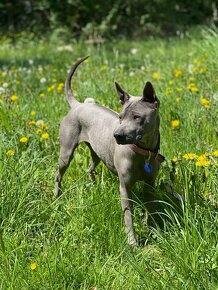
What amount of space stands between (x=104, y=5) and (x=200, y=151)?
30.0 ft

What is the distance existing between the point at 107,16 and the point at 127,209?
976 cm

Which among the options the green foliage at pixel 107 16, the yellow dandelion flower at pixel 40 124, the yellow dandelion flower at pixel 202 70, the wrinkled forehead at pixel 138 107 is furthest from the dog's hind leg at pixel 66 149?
the green foliage at pixel 107 16

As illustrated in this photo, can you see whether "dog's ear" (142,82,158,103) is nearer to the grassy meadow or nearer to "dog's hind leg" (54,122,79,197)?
the grassy meadow

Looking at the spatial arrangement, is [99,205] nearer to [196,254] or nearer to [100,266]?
[100,266]

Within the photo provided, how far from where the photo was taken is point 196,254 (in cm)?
228

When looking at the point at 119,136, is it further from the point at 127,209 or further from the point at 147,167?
the point at 127,209

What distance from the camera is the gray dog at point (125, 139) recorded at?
8.55 ft

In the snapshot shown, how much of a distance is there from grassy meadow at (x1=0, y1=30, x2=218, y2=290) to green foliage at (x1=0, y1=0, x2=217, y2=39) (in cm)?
720

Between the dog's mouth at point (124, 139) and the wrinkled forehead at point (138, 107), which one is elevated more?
the wrinkled forehead at point (138, 107)

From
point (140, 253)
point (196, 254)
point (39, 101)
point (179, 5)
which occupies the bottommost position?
point (179, 5)

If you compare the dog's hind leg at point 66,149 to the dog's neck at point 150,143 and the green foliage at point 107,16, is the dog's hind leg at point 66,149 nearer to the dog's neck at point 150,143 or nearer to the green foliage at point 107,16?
the dog's neck at point 150,143

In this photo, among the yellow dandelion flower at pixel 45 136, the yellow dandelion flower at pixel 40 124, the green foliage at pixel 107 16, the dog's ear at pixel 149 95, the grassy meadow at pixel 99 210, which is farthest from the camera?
the green foliage at pixel 107 16

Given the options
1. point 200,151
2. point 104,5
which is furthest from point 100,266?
point 104,5

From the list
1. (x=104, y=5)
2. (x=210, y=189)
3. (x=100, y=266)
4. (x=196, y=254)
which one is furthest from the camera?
(x=104, y=5)
